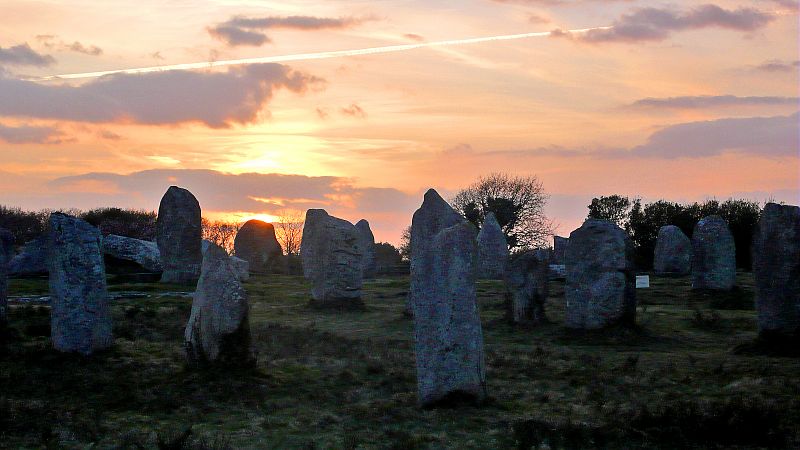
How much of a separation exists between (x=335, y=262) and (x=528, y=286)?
7.06 m

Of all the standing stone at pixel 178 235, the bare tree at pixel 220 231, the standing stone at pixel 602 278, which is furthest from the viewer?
the bare tree at pixel 220 231

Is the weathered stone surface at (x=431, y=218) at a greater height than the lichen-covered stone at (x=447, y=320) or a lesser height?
greater

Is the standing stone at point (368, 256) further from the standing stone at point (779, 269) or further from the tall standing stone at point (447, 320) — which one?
the tall standing stone at point (447, 320)

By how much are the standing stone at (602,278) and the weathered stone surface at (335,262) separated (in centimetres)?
853

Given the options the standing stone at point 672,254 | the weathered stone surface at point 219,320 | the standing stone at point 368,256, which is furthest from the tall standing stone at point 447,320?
the standing stone at point 368,256

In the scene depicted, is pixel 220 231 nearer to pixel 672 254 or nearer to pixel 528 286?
pixel 672 254

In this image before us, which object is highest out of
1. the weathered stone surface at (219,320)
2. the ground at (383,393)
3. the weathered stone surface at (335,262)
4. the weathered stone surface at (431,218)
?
the weathered stone surface at (431,218)

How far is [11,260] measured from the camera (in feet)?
131

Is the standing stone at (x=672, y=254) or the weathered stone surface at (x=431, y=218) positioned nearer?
the weathered stone surface at (x=431, y=218)

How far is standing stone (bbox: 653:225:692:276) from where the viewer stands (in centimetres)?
4594

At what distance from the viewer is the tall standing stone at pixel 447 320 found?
14398mm

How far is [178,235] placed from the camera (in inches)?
1438

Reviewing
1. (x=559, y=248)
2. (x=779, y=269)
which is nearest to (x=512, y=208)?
(x=559, y=248)

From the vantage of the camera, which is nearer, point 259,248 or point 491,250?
point 491,250
